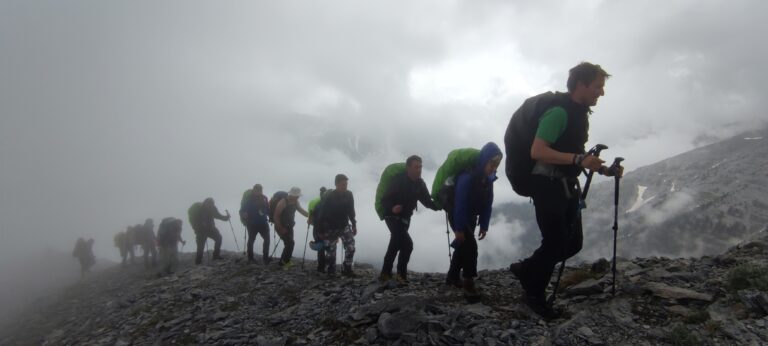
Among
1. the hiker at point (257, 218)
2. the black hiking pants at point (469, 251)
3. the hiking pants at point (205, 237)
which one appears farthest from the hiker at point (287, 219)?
the black hiking pants at point (469, 251)

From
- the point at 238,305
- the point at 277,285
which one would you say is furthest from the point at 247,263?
the point at 238,305

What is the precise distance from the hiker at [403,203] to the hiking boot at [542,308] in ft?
11.7

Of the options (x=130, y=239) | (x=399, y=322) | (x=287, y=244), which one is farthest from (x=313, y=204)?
(x=130, y=239)

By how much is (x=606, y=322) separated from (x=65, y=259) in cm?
8200

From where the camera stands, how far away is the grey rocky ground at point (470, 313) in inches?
196

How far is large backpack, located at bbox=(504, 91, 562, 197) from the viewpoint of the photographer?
17.4 feet

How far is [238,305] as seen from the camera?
9.41 m

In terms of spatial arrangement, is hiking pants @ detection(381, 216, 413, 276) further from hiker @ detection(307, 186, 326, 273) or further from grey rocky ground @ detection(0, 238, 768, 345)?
hiker @ detection(307, 186, 326, 273)

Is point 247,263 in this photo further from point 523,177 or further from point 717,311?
point 717,311

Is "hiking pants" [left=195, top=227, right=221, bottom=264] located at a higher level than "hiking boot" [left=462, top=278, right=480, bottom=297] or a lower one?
higher

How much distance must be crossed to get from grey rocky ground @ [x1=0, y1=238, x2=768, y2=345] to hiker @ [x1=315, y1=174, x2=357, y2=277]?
1.08 m

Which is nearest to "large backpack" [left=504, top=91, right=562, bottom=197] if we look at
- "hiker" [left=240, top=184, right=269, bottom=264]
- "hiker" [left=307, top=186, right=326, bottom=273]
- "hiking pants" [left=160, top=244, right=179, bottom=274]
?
"hiker" [left=307, top=186, right=326, bottom=273]

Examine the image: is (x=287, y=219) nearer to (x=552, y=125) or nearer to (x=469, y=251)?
(x=469, y=251)

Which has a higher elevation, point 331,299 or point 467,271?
point 467,271
